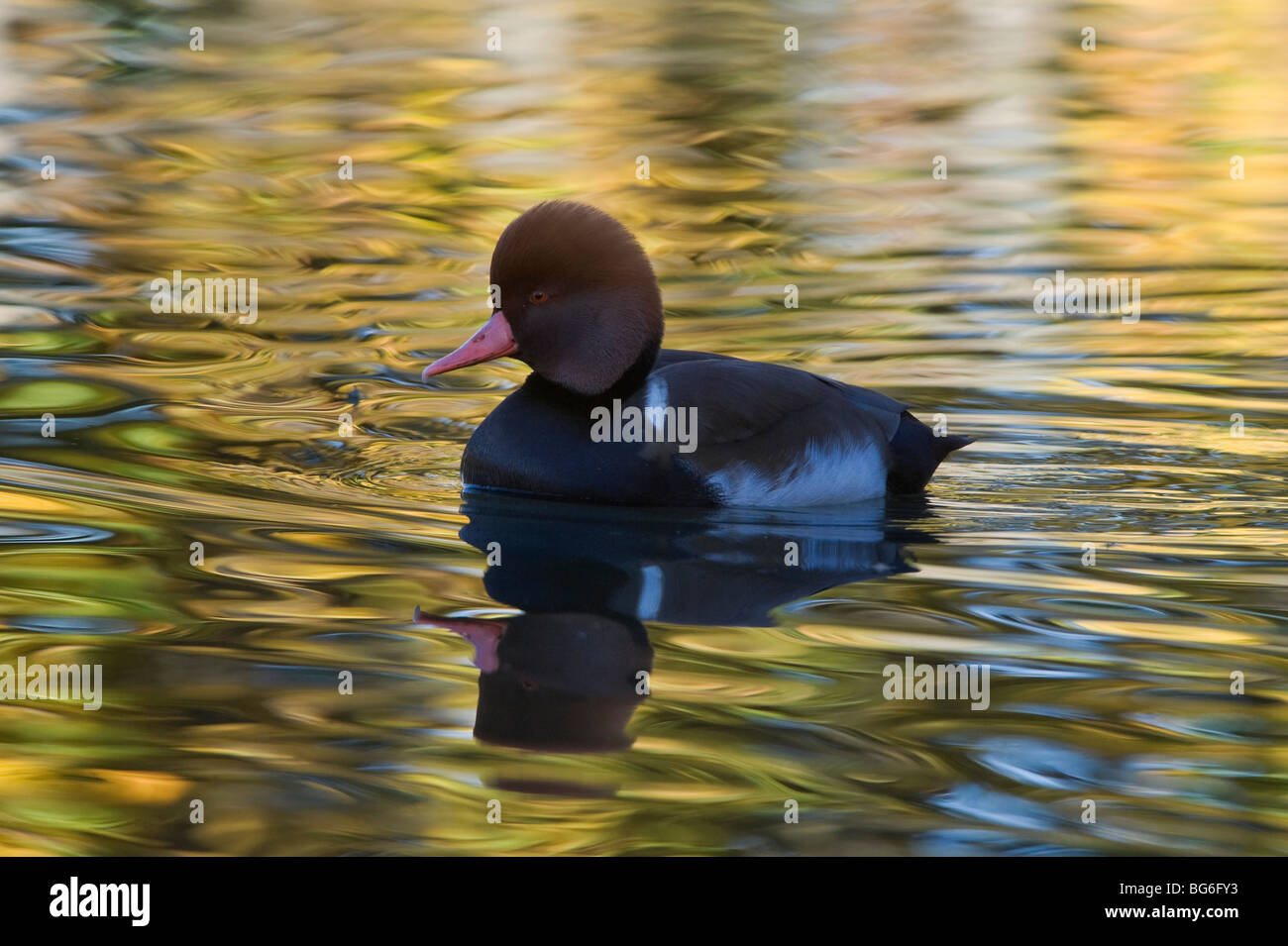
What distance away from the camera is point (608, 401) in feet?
22.0

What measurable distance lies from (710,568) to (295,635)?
1.43 metres

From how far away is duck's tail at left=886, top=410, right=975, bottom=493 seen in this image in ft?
23.6

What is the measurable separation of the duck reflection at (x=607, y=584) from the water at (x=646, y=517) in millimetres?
22

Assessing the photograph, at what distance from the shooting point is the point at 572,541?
20.6 feet

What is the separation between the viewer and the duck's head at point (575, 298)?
21.7 ft

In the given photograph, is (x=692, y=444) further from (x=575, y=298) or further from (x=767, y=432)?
(x=575, y=298)

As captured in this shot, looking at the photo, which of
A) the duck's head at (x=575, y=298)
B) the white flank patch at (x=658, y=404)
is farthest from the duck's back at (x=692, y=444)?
the duck's head at (x=575, y=298)

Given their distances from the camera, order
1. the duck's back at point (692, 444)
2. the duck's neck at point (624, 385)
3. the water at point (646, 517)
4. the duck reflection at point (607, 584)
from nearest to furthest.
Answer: the water at point (646, 517), the duck reflection at point (607, 584), the duck's back at point (692, 444), the duck's neck at point (624, 385)

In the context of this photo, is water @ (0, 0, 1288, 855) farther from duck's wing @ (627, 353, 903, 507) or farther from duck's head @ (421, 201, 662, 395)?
duck's head @ (421, 201, 662, 395)

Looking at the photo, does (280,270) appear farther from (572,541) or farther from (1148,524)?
(1148,524)

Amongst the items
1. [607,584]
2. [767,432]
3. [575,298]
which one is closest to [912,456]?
[767,432]

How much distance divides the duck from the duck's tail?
15.4 inches

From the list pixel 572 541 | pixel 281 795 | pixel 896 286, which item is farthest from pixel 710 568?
pixel 896 286

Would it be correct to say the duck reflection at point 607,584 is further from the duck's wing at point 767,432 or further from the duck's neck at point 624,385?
the duck's neck at point 624,385
